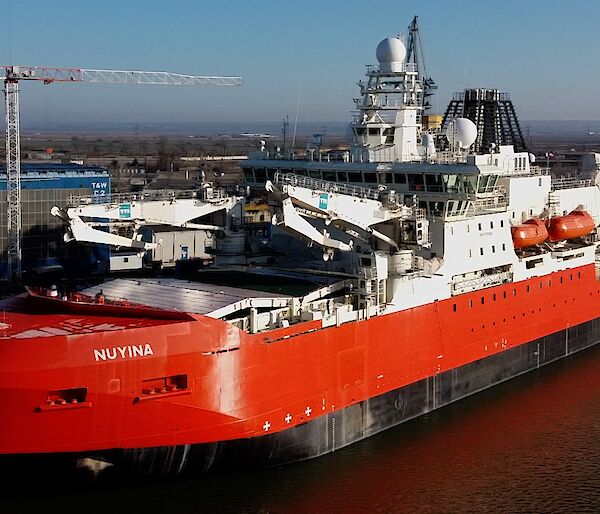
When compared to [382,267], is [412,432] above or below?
below

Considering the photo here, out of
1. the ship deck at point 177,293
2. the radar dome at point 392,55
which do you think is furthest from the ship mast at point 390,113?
the ship deck at point 177,293

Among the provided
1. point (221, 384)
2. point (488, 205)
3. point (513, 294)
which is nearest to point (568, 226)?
point (513, 294)

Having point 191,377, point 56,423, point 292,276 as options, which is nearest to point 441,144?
point 292,276

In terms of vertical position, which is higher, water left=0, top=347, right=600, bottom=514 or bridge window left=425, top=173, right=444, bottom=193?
bridge window left=425, top=173, right=444, bottom=193

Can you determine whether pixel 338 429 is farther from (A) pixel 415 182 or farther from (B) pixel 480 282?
(A) pixel 415 182

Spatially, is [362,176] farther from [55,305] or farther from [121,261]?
[121,261]

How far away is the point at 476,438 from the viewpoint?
2231cm

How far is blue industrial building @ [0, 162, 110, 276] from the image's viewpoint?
110ft

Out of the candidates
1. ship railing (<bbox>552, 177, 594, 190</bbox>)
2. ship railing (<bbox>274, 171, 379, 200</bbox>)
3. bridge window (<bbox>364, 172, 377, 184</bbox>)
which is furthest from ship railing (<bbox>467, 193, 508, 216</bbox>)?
ship railing (<bbox>552, 177, 594, 190</bbox>)

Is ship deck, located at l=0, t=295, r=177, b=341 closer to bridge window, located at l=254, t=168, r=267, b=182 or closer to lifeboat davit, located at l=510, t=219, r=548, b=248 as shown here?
bridge window, located at l=254, t=168, r=267, b=182

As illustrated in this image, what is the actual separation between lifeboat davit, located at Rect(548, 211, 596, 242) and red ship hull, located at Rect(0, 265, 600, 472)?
500cm

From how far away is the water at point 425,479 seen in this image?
17.8 m

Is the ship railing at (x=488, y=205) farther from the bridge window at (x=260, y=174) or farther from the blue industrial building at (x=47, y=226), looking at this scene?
the blue industrial building at (x=47, y=226)

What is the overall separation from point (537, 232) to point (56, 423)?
16.4 metres
